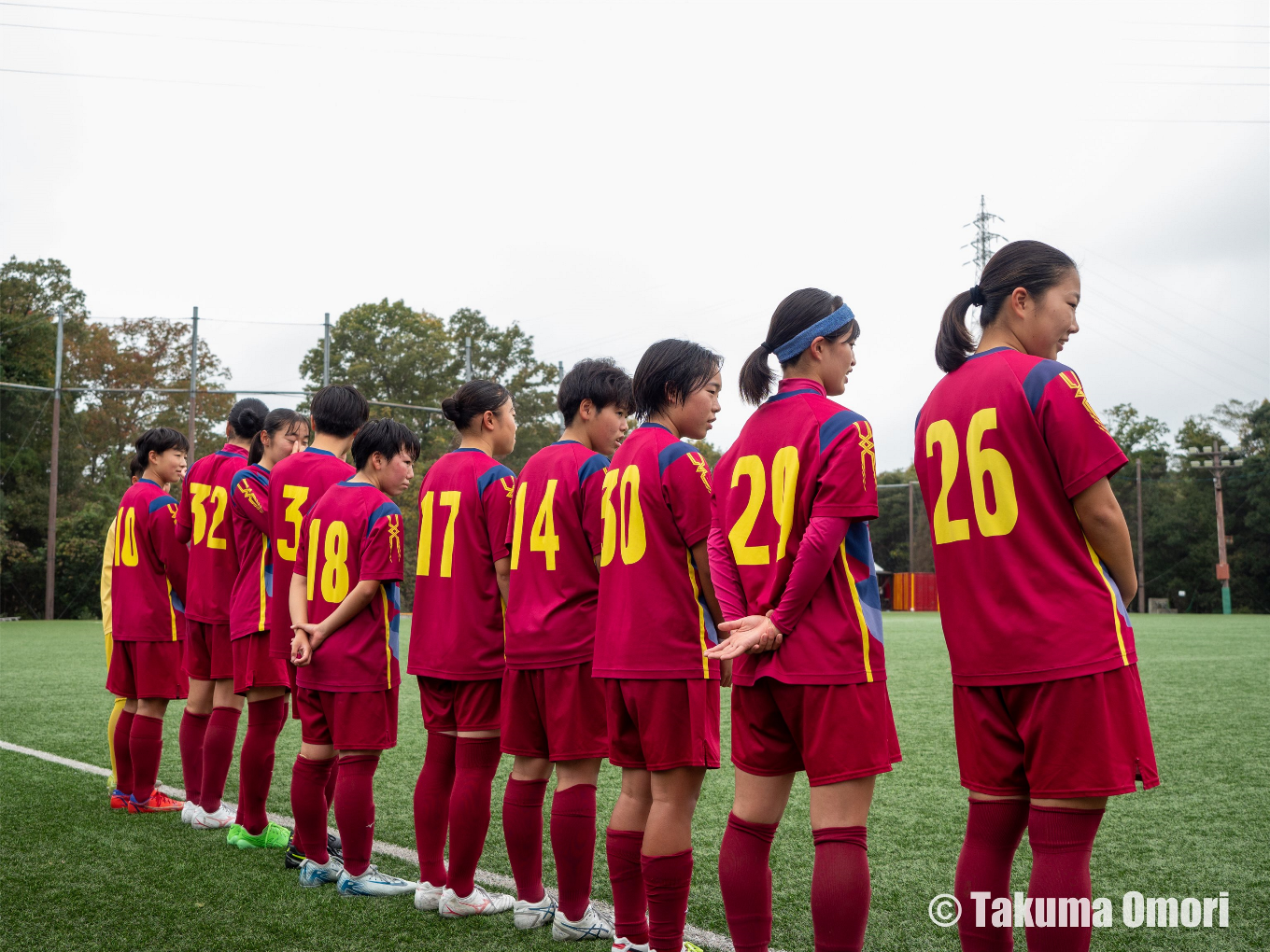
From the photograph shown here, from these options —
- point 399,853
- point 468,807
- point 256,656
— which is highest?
point 256,656

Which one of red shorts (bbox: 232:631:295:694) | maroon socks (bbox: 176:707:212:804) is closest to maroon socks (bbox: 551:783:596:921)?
red shorts (bbox: 232:631:295:694)

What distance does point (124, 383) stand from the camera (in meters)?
38.0

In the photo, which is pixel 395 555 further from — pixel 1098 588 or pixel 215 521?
pixel 1098 588

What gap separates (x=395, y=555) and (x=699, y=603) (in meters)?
1.60

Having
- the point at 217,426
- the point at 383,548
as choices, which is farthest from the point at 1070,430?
the point at 217,426

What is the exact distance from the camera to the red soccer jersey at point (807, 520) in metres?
2.58

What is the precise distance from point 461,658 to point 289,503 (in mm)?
1423

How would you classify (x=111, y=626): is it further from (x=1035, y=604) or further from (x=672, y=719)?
(x=1035, y=604)

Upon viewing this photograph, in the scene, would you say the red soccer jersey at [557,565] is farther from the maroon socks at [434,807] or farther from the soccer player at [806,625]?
the soccer player at [806,625]

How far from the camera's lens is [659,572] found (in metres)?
3.13

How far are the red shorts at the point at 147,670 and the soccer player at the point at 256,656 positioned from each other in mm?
877

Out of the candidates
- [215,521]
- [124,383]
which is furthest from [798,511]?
[124,383]

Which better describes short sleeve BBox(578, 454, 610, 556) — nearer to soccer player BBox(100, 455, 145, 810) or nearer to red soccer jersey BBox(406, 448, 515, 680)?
red soccer jersey BBox(406, 448, 515, 680)

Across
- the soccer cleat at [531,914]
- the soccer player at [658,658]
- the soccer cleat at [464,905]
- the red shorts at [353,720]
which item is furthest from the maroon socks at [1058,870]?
the red shorts at [353,720]
